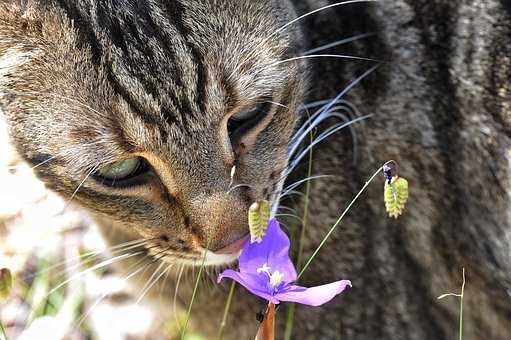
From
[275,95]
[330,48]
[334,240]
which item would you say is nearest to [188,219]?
[275,95]

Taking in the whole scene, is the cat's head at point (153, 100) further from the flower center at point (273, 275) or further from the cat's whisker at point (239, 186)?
the flower center at point (273, 275)

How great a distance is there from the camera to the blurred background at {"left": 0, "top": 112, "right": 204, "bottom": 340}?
2.74 metres

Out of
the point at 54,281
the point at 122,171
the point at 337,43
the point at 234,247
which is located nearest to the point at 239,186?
the point at 234,247

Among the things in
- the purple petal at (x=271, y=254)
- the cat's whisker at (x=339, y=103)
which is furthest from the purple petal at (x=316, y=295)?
the cat's whisker at (x=339, y=103)

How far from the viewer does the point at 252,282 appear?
145cm

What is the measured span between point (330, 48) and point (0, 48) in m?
0.83

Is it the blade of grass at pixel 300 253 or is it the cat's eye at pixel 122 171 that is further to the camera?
the blade of grass at pixel 300 253

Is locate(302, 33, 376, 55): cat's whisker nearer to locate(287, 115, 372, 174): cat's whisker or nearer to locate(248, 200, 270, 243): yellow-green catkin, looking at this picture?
locate(287, 115, 372, 174): cat's whisker

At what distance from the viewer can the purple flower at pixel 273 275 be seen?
4.66 ft

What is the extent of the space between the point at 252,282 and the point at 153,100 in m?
0.44

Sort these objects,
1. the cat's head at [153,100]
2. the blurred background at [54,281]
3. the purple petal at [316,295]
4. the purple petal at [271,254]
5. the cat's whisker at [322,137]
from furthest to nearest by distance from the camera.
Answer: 1. the blurred background at [54,281]
2. the cat's whisker at [322,137]
3. the cat's head at [153,100]
4. the purple petal at [271,254]
5. the purple petal at [316,295]

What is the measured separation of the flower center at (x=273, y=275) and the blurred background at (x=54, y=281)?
1.11 meters

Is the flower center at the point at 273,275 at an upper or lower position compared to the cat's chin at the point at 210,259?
upper

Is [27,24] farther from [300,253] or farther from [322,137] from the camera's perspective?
[300,253]
